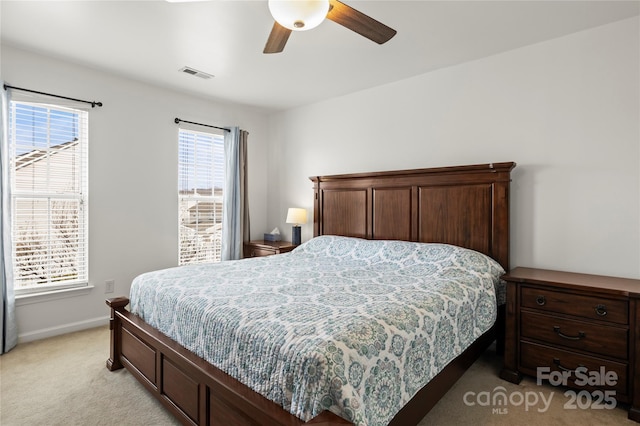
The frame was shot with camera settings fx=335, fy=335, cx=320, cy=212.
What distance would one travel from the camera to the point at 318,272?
2.62 m

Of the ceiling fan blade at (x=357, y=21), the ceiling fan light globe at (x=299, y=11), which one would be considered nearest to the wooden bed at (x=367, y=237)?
the ceiling fan blade at (x=357, y=21)

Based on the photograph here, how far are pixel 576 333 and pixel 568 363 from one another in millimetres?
215

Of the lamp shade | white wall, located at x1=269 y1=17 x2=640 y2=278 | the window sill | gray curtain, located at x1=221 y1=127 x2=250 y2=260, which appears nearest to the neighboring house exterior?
the window sill

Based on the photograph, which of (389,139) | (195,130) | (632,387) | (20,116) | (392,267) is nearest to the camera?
(632,387)

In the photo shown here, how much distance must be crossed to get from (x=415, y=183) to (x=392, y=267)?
3.15 ft

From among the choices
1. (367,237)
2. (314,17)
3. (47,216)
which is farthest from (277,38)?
(47,216)

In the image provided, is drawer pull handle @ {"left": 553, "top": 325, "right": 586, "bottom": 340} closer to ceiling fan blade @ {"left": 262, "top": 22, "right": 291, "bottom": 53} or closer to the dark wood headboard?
the dark wood headboard

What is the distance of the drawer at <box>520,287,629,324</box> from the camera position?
80.4 inches

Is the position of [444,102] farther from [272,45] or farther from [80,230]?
[80,230]

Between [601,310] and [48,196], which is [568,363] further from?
[48,196]

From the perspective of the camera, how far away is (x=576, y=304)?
2176mm

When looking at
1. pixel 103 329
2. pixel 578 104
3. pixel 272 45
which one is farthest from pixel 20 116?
pixel 578 104

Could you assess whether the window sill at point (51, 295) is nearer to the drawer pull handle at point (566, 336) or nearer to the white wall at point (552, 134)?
the white wall at point (552, 134)

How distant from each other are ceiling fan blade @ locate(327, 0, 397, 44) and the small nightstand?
265 centimetres
